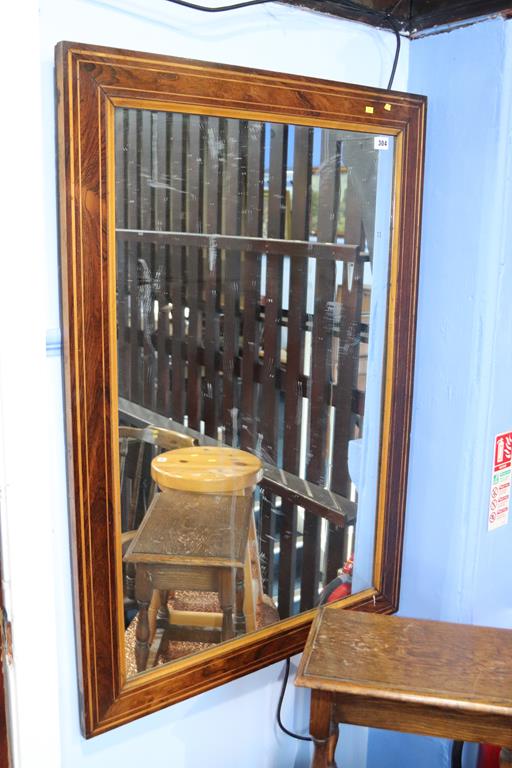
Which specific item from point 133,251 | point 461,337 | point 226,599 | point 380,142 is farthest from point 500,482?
point 133,251

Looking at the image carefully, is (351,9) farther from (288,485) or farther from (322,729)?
(322,729)

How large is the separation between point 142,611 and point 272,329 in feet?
1.93

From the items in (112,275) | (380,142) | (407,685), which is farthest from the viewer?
(380,142)

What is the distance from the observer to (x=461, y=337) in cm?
166

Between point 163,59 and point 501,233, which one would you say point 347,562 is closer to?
point 501,233

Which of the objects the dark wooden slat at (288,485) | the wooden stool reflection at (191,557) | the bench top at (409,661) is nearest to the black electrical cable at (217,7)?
the dark wooden slat at (288,485)

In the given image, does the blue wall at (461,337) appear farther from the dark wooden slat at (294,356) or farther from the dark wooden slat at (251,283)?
the dark wooden slat at (251,283)

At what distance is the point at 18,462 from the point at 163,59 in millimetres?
698

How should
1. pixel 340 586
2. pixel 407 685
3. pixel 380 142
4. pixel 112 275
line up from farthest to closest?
pixel 340 586 < pixel 380 142 < pixel 407 685 < pixel 112 275

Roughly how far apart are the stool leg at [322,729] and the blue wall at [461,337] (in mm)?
519

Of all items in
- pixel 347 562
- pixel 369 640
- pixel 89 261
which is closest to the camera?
pixel 89 261

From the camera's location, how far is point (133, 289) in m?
1.28

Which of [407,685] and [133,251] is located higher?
[133,251]

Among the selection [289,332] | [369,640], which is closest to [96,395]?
[289,332]
